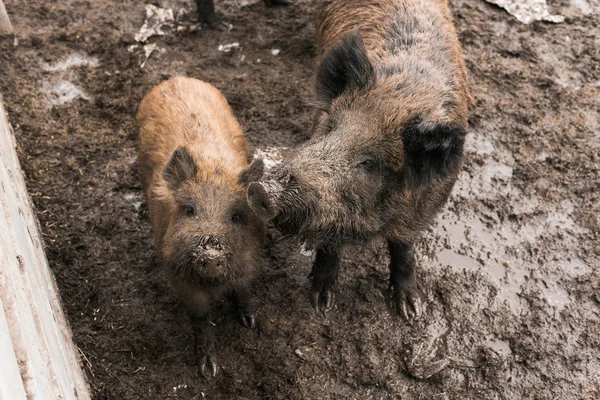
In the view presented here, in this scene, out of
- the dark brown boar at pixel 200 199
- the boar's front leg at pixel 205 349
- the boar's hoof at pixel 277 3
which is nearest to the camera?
the dark brown boar at pixel 200 199

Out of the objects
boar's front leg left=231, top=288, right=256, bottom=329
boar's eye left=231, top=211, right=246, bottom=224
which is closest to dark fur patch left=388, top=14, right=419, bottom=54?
boar's eye left=231, top=211, right=246, bottom=224

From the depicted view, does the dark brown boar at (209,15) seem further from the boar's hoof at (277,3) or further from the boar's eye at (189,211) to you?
the boar's eye at (189,211)

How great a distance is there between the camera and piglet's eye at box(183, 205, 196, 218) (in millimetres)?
3411

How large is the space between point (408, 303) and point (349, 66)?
1.90m

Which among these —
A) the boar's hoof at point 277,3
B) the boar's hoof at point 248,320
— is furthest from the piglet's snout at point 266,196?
the boar's hoof at point 277,3

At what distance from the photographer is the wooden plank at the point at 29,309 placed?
2314mm

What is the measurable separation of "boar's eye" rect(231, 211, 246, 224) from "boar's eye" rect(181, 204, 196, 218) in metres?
0.23

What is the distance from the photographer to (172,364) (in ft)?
13.3

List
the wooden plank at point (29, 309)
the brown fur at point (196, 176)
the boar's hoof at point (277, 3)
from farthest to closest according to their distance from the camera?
the boar's hoof at point (277, 3), the brown fur at point (196, 176), the wooden plank at point (29, 309)

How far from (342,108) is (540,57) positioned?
11.8ft

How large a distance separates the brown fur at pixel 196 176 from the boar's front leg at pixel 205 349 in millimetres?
228

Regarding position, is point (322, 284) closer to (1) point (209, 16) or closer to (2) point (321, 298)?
(2) point (321, 298)

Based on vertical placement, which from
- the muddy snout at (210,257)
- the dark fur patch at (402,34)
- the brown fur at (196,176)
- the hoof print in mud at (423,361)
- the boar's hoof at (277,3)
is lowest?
the hoof print in mud at (423,361)

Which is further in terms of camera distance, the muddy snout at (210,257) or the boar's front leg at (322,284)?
the boar's front leg at (322,284)
